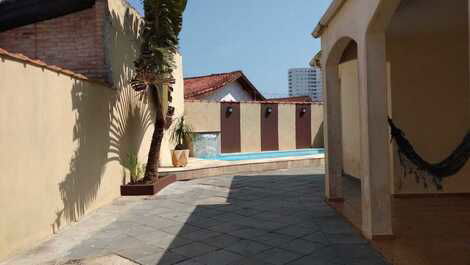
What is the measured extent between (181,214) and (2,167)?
315 cm

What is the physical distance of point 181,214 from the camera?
22.4ft

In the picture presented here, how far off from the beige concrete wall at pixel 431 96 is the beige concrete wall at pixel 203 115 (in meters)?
9.53

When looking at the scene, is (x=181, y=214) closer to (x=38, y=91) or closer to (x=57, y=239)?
(x=57, y=239)

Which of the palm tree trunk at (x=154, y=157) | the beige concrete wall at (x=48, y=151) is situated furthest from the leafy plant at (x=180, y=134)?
the beige concrete wall at (x=48, y=151)

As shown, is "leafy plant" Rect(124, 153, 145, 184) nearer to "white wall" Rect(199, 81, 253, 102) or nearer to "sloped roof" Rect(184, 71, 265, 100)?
"sloped roof" Rect(184, 71, 265, 100)

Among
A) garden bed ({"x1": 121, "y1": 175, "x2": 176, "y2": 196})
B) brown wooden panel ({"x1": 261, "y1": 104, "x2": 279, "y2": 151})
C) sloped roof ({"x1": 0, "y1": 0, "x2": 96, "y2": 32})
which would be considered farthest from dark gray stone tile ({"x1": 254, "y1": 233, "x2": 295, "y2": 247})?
brown wooden panel ({"x1": 261, "y1": 104, "x2": 279, "y2": 151})

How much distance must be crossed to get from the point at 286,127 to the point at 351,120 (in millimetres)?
8203

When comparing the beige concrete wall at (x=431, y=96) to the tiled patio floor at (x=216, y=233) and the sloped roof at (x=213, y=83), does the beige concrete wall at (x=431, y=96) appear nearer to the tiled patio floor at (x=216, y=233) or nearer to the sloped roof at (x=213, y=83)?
the tiled patio floor at (x=216, y=233)

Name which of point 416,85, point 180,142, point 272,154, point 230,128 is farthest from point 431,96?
point 272,154

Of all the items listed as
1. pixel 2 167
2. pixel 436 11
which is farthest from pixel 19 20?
pixel 436 11

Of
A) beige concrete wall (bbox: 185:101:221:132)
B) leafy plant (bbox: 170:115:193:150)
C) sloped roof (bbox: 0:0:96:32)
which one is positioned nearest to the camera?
sloped roof (bbox: 0:0:96:32)

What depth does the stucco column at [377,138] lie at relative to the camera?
493 cm

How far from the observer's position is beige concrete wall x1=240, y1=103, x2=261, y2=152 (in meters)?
17.8

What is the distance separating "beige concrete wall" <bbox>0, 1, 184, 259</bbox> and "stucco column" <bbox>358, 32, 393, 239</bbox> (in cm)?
446
